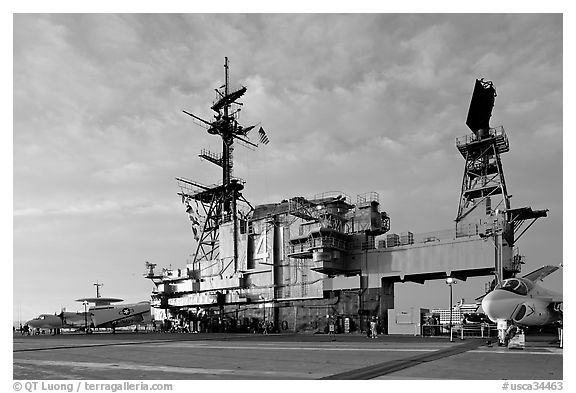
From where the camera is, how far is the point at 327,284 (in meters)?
44.8

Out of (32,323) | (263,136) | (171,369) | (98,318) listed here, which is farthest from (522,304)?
(32,323)

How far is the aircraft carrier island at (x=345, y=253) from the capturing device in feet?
→ 132

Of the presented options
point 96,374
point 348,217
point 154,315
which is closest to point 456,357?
point 96,374

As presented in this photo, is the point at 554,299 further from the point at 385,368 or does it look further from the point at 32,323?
the point at 32,323

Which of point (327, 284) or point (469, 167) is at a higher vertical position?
point (469, 167)

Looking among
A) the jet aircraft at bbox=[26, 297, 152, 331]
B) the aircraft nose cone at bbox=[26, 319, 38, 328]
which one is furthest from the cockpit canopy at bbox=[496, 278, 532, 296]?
the aircraft nose cone at bbox=[26, 319, 38, 328]

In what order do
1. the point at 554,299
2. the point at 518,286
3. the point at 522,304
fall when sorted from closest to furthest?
1. the point at 522,304
2. the point at 518,286
3. the point at 554,299

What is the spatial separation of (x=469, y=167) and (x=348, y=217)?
1161 centimetres

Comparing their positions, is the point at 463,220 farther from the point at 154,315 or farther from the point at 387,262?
the point at 154,315

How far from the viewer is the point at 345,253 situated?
149 ft

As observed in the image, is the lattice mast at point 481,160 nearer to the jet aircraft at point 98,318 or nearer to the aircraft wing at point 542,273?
the aircraft wing at point 542,273

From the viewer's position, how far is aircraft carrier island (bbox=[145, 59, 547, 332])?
132ft

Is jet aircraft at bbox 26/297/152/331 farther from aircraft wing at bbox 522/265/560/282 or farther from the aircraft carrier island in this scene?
aircraft wing at bbox 522/265/560/282

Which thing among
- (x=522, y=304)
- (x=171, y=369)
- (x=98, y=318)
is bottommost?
(x=98, y=318)
